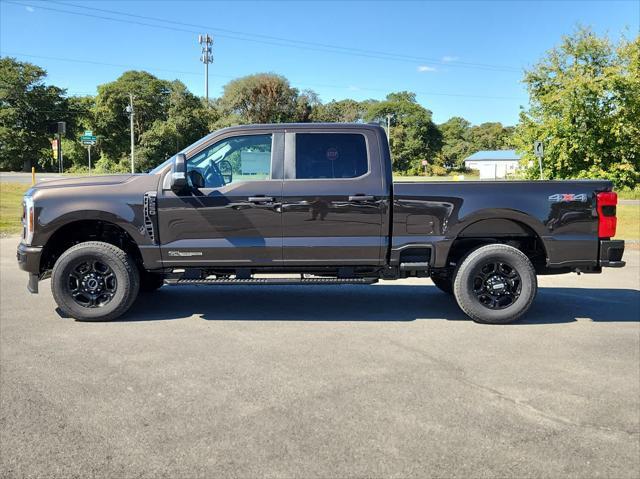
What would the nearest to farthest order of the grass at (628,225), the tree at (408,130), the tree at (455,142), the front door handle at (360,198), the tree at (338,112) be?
1. the front door handle at (360,198)
2. the grass at (628,225)
3. the tree at (338,112)
4. the tree at (408,130)
5. the tree at (455,142)

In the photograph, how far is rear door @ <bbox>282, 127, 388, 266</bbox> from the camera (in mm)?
5699

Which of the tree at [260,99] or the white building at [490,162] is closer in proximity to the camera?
the tree at [260,99]

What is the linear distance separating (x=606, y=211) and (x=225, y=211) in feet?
13.2

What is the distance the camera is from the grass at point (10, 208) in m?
14.8

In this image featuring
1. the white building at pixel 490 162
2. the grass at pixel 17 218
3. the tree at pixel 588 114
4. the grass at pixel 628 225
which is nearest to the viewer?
the grass at pixel 17 218

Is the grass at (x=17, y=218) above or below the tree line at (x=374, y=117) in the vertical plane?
below

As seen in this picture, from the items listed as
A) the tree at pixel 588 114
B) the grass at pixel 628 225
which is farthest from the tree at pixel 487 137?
the grass at pixel 628 225

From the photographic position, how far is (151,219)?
224 inches

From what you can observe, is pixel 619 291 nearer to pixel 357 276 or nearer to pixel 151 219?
pixel 357 276

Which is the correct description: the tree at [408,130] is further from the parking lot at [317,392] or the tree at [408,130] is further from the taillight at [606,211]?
the parking lot at [317,392]

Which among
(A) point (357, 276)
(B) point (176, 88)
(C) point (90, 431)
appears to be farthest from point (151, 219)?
(B) point (176, 88)

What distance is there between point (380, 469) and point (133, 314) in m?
4.06

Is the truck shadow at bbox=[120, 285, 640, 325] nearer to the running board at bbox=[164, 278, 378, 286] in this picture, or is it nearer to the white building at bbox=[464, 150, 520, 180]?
the running board at bbox=[164, 278, 378, 286]

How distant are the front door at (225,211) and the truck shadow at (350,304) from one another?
75cm
